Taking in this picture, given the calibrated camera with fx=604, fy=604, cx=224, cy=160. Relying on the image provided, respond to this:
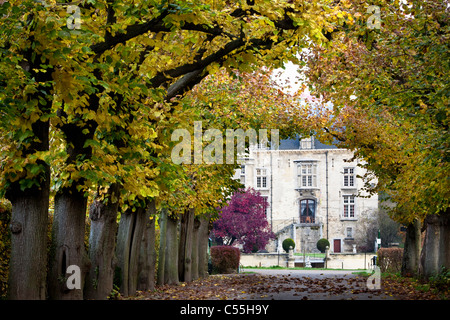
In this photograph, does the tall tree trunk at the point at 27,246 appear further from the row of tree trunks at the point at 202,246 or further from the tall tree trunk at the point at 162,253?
the row of tree trunks at the point at 202,246

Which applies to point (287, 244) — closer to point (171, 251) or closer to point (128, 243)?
point (171, 251)

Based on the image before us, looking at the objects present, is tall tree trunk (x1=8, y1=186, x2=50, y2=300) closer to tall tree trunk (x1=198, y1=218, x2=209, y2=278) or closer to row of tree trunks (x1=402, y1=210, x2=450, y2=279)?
row of tree trunks (x1=402, y1=210, x2=450, y2=279)

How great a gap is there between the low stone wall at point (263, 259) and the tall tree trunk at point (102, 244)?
46.2 meters

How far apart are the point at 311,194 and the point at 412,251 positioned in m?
46.4

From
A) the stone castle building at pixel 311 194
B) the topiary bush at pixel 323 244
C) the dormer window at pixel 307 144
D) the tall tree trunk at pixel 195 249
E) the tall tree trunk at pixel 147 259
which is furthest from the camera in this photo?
the dormer window at pixel 307 144

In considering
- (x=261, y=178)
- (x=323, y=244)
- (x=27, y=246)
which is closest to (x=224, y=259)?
(x=27, y=246)

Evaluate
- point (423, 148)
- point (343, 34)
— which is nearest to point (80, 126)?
point (423, 148)

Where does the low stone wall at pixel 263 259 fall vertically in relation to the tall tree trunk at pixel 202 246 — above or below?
below

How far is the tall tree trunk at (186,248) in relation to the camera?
26.2m

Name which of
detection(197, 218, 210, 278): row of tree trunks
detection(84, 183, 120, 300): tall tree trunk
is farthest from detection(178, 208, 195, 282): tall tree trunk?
detection(84, 183, 120, 300): tall tree trunk

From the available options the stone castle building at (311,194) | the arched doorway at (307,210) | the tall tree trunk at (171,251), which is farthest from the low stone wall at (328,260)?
the tall tree trunk at (171,251)

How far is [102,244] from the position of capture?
1347 centimetres

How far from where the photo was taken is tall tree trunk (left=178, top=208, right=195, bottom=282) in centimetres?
2622

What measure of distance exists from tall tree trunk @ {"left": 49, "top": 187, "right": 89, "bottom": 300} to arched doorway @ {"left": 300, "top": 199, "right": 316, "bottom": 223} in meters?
63.7
